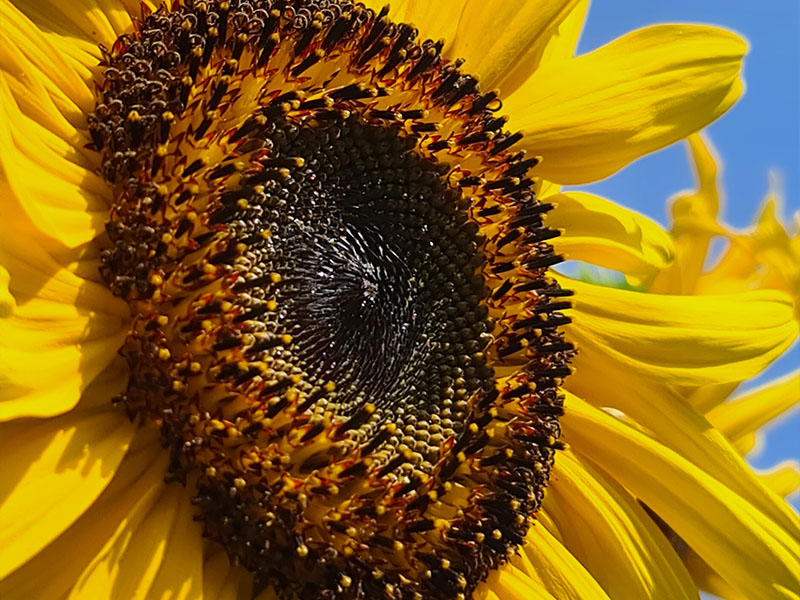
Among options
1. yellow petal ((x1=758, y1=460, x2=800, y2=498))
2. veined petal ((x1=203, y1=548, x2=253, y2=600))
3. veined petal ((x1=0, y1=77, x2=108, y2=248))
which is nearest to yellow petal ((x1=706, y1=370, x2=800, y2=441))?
yellow petal ((x1=758, y1=460, x2=800, y2=498))

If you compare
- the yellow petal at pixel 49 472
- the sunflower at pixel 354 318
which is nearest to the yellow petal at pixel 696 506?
the sunflower at pixel 354 318

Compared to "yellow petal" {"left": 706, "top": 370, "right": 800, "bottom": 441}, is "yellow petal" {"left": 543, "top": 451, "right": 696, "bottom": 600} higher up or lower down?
lower down

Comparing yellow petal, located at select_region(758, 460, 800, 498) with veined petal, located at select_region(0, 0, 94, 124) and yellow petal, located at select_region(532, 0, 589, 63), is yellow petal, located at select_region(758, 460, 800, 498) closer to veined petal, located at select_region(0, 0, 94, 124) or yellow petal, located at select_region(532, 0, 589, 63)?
yellow petal, located at select_region(532, 0, 589, 63)

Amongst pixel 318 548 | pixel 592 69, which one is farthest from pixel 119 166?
pixel 592 69

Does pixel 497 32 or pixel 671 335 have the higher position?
pixel 497 32

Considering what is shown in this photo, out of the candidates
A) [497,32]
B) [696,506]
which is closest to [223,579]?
[696,506]

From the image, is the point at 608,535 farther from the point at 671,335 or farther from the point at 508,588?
the point at 671,335
